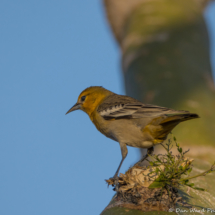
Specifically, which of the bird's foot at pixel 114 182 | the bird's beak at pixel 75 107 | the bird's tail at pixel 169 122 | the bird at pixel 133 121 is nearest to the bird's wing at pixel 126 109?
the bird at pixel 133 121

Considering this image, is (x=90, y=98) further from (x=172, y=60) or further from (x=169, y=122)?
(x=169, y=122)

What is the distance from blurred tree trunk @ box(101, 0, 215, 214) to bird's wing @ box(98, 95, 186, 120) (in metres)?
0.90

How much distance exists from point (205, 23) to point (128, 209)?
A: 5094mm

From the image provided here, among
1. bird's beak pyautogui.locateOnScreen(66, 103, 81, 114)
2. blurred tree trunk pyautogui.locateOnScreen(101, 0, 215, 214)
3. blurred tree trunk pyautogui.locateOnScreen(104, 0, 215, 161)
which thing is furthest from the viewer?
bird's beak pyautogui.locateOnScreen(66, 103, 81, 114)

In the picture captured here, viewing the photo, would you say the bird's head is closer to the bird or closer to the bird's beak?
the bird's beak

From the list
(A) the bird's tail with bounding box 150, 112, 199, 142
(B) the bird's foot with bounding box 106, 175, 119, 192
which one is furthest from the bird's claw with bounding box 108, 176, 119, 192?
(A) the bird's tail with bounding box 150, 112, 199, 142

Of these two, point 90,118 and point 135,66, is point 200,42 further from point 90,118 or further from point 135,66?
point 90,118

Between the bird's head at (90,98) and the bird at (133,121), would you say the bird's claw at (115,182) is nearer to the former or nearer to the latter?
the bird at (133,121)

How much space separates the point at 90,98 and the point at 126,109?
3.25 ft

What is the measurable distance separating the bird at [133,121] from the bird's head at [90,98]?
0.13 metres

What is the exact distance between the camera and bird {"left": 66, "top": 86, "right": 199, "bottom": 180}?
13.2 feet

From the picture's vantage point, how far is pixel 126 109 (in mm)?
4621

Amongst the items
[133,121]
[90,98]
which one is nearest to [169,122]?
[133,121]

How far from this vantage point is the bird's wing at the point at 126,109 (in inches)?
166
